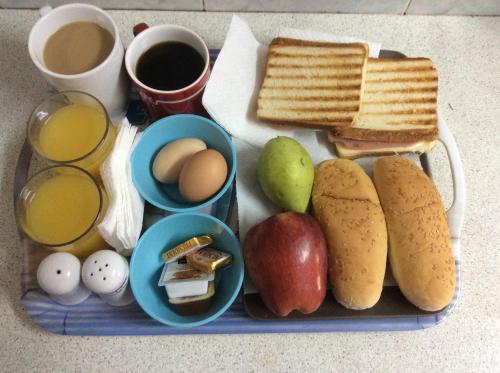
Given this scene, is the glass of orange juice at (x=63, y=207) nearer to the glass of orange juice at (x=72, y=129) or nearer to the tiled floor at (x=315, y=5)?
the glass of orange juice at (x=72, y=129)

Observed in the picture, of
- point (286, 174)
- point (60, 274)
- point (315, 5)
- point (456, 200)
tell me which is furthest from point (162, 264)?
point (315, 5)

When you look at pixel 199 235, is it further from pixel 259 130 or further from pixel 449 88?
pixel 449 88

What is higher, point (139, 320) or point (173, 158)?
point (173, 158)

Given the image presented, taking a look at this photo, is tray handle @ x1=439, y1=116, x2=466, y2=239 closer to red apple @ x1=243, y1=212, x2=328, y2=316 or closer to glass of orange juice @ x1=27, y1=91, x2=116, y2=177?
red apple @ x1=243, y1=212, x2=328, y2=316

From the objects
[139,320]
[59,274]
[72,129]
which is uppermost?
[72,129]

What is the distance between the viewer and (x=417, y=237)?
2.21 feet

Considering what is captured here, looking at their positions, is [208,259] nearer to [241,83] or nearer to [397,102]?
[241,83]

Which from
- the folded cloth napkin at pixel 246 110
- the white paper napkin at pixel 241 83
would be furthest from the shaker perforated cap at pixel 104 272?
the white paper napkin at pixel 241 83

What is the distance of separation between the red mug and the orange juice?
0.09 meters

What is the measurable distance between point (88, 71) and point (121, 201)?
0.23 metres

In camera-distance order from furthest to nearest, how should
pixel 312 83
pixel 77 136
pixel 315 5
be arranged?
pixel 315 5 < pixel 312 83 < pixel 77 136

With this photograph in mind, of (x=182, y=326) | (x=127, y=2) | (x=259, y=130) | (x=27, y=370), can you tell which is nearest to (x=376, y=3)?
(x=259, y=130)

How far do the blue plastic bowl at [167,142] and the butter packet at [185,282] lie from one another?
11cm

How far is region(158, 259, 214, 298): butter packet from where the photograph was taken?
0.67 metres
